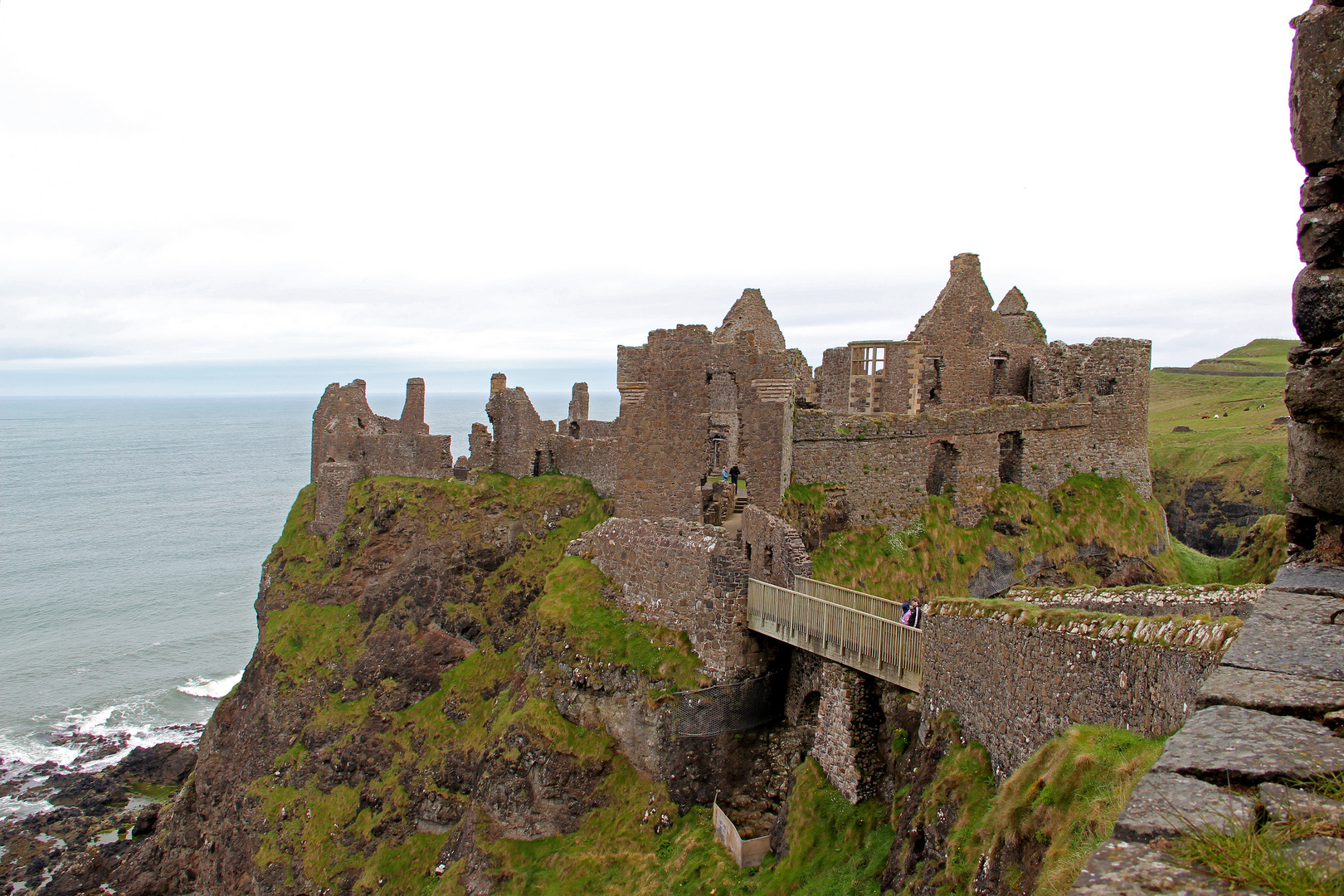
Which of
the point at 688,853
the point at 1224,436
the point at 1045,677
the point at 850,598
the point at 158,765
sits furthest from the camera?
the point at 1224,436

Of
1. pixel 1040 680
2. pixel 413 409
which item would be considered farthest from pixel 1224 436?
pixel 1040 680

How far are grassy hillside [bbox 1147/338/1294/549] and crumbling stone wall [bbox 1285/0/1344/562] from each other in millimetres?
38139

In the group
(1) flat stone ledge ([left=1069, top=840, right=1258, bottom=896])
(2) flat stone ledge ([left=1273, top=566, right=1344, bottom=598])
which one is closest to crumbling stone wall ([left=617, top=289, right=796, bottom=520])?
(2) flat stone ledge ([left=1273, top=566, right=1344, bottom=598])

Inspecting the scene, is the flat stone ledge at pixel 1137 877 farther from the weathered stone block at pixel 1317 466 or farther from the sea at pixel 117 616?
the sea at pixel 117 616

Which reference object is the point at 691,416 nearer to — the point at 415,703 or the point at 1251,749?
the point at 415,703

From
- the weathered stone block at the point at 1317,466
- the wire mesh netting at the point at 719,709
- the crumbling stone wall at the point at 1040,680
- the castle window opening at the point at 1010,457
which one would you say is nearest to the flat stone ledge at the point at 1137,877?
the weathered stone block at the point at 1317,466

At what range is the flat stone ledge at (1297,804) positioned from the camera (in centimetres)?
380

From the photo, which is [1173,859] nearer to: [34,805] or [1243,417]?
[34,805]

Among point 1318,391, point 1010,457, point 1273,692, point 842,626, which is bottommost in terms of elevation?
point 842,626

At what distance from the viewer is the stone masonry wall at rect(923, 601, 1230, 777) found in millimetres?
9305

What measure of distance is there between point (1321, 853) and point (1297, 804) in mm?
454

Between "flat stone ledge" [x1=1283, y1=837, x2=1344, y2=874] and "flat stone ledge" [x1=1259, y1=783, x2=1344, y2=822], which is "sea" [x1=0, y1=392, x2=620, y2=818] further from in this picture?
"flat stone ledge" [x1=1283, y1=837, x2=1344, y2=874]

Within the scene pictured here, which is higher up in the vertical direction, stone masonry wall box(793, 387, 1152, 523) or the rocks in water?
stone masonry wall box(793, 387, 1152, 523)

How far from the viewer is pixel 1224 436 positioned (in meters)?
71.9
